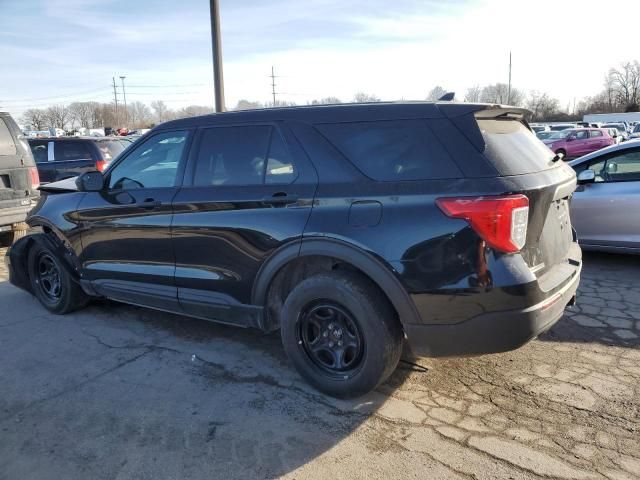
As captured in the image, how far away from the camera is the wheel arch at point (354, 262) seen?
291 centimetres

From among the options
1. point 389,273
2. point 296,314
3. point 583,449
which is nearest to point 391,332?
point 389,273

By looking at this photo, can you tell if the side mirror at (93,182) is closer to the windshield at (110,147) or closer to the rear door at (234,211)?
the rear door at (234,211)

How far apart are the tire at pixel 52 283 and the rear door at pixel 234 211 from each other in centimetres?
161

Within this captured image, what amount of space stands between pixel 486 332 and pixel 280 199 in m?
1.48

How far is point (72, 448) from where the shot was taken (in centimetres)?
288

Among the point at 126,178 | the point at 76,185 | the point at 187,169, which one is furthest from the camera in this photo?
the point at 76,185

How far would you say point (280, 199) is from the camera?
334 cm

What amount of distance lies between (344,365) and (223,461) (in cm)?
94

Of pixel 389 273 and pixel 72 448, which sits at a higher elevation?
pixel 389 273

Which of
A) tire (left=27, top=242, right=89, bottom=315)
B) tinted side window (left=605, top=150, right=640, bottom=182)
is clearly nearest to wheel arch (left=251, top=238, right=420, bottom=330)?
tire (left=27, top=242, right=89, bottom=315)

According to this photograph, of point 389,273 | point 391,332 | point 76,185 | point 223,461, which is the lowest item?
point 223,461

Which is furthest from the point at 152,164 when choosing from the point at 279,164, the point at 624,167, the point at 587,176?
the point at 624,167

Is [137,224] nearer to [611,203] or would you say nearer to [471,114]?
[471,114]

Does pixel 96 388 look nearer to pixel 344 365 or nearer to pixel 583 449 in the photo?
pixel 344 365
